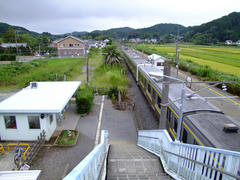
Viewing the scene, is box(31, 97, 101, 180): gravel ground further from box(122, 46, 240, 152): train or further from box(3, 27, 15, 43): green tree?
box(3, 27, 15, 43): green tree

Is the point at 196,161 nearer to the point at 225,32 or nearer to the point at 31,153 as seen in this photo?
the point at 31,153

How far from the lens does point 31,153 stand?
28.1 ft

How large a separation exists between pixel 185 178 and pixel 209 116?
380cm

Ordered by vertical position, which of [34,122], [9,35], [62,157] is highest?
[9,35]

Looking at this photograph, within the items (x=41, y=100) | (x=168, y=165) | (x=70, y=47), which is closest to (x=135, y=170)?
(x=168, y=165)

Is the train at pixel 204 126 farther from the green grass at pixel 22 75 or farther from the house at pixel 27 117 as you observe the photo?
the green grass at pixel 22 75

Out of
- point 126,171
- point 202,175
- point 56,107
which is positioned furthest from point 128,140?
point 202,175

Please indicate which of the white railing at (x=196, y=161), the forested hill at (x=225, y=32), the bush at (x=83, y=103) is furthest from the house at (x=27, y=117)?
the forested hill at (x=225, y=32)

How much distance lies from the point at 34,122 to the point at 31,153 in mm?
1956

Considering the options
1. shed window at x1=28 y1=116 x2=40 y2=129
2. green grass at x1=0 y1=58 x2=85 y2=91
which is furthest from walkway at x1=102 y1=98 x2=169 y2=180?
green grass at x1=0 y1=58 x2=85 y2=91

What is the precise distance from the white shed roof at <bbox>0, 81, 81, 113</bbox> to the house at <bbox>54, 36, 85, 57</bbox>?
38.5m

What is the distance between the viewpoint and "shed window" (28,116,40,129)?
991cm

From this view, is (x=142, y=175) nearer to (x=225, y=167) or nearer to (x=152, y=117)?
(x=225, y=167)

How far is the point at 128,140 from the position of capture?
10.7 m
